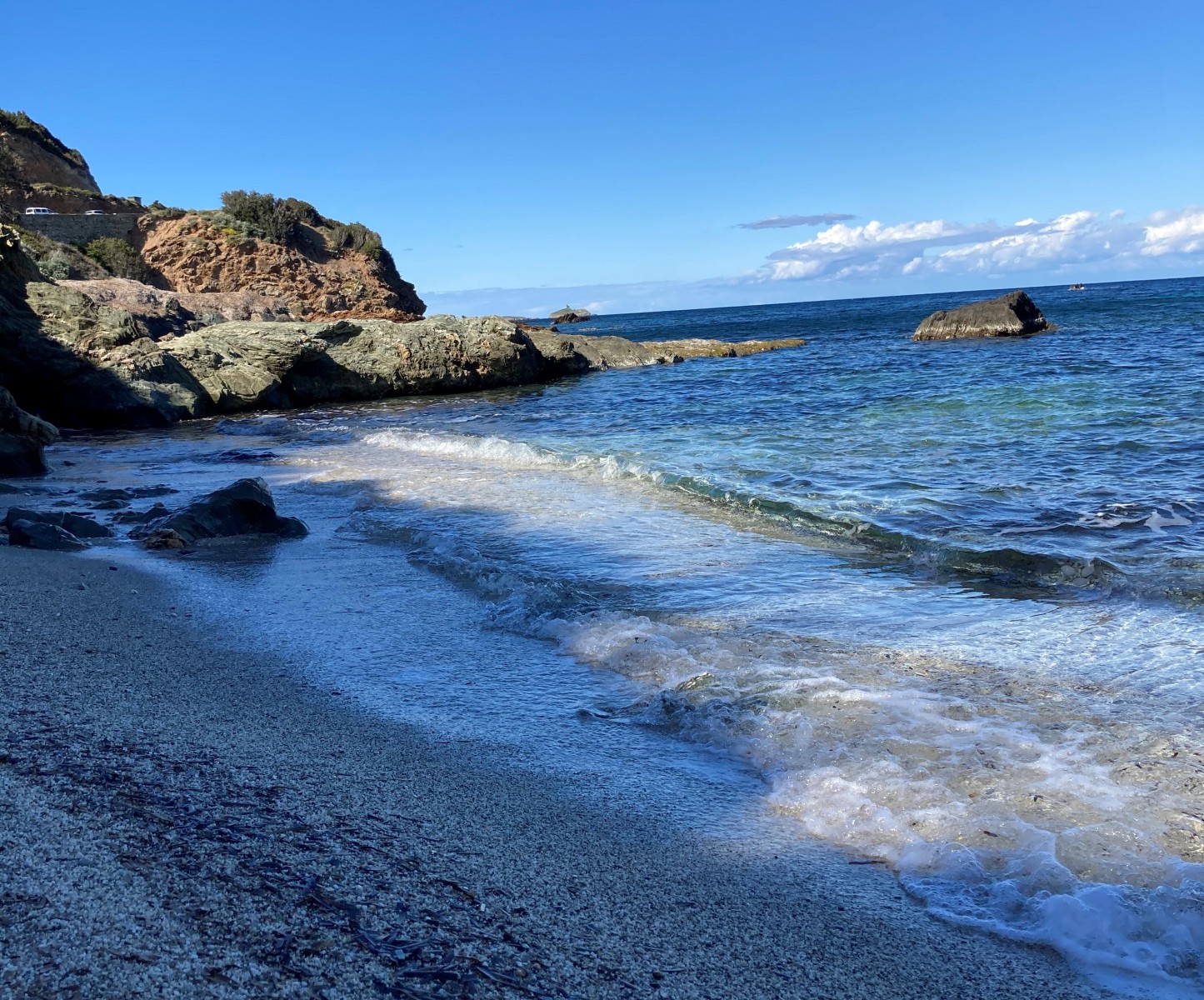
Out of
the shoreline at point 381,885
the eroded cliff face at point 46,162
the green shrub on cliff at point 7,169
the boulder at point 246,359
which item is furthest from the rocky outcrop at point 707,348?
the eroded cliff face at point 46,162

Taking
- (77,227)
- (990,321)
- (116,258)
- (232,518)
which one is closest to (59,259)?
(116,258)

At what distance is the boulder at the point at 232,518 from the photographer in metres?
6.98

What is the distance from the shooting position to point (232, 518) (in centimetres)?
712

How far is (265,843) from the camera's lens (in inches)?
85.7

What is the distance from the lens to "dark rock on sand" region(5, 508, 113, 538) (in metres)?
6.40

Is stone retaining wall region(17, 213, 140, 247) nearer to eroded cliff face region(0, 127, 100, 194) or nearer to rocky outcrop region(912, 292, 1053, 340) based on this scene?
eroded cliff face region(0, 127, 100, 194)

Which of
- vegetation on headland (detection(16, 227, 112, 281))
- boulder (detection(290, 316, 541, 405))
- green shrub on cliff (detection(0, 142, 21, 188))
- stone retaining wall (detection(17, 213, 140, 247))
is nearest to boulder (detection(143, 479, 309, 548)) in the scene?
boulder (detection(290, 316, 541, 405))

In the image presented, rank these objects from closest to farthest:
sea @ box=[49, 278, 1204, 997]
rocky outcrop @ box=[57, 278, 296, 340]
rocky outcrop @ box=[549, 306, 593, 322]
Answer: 1. sea @ box=[49, 278, 1204, 997]
2. rocky outcrop @ box=[57, 278, 296, 340]
3. rocky outcrop @ box=[549, 306, 593, 322]

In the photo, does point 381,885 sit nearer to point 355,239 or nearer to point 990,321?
point 990,321

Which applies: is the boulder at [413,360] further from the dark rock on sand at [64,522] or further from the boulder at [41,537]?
the boulder at [41,537]

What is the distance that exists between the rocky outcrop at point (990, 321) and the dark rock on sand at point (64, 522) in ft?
97.1

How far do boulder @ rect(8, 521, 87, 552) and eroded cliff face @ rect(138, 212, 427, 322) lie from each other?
30305 millimetres

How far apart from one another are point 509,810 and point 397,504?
19.9ft

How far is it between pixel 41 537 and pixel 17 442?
4.55 m
